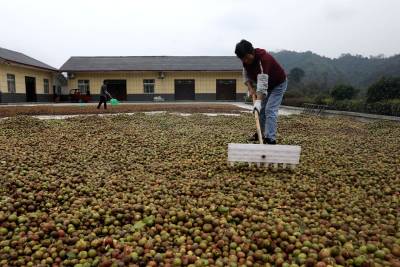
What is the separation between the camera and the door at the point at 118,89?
96.3 feet

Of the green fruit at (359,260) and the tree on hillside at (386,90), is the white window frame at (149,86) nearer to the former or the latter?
the tree on hillside at (386,90)

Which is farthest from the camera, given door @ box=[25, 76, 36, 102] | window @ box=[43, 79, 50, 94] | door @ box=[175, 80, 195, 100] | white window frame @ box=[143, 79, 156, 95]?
door @ box=[175, 80, 195, 100]

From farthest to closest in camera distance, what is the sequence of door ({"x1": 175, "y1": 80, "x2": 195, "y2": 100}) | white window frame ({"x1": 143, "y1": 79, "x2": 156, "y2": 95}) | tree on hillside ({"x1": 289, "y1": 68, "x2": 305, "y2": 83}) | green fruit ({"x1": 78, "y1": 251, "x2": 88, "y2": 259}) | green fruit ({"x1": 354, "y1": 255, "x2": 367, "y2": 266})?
tree on hillside ({"x1": 289, "y1": 68, "x2": 305, "y2": 83})
door ({"x1": 175, "y1": 80, "x2": 195, "y2": 100})
white window frame ({"x1": 143, "y1": 79, "x2": 156, "y2": 95})
green fruit ({"x1": 78, "y1": 251, "x2": 88, "y2": 259})
green fruit ({"x1": 354, "y1": 255, "x2": 367, "y2": 266})

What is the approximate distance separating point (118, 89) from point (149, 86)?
2.98m

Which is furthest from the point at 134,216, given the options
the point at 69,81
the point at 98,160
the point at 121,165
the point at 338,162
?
the point at 69,81

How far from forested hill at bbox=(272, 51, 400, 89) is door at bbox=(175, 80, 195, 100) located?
18.2 meters

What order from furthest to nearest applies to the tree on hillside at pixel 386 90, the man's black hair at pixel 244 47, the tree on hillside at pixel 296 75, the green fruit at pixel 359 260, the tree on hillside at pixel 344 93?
1. the tree on hillside at pixel 296 75
2. the tree on hillside at pixel 344 93
3. the tree on hillside at pixel 386 90
4. the man's black hair at pixel 244 47
5. the green fruit at pixel 359 260

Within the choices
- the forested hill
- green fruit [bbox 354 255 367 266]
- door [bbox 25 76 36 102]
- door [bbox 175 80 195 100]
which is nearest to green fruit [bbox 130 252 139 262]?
green fruit [bbox 354 255 367 266]

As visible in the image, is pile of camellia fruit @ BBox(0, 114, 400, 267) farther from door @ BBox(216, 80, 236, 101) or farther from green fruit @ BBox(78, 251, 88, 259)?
door @ BBox(216, 80, 236, 101)

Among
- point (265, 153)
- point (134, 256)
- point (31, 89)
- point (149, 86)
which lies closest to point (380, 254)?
point (134, 256)

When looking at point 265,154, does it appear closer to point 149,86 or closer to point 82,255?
point 82,255

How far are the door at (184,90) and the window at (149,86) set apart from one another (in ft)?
7.39

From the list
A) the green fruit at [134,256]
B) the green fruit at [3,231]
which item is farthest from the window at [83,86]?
the green fruit at [134,256]

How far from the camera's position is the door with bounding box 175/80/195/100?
29.7 m
